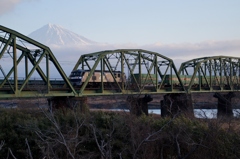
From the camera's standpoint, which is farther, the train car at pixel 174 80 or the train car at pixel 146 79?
the train car at pixel 174 80

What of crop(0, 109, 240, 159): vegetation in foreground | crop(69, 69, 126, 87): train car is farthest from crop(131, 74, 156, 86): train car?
crop(0, 109, 240, 159): vegetation in foreground

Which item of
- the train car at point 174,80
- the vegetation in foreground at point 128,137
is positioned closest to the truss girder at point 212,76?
the train car at point 174,80

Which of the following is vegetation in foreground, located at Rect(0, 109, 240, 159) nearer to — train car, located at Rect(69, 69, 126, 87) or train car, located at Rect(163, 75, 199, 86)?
train car, located at Rect(69, 69, 126, 87)

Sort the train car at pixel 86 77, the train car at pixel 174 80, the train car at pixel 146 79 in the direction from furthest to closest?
the train car at pixel 174 80, the train car at pixel 146 79, the train car at pixel 86 77

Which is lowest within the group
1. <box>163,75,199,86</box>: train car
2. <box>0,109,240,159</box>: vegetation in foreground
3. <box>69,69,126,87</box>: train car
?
<box>0,109,240,159</box>: vegetation in foreground

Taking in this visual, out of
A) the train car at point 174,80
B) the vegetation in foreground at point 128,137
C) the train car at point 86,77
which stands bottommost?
the vegetation in foreground at point 128,137

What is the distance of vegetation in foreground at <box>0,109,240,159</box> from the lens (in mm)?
19625

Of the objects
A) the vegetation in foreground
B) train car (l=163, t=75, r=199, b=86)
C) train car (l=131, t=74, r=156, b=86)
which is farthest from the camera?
train car (l=163, t=75, r=199, b=86)

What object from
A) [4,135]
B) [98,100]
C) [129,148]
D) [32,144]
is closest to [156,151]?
[129,148]

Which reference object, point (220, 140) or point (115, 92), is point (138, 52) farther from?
point (220, 140)

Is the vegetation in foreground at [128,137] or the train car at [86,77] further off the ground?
the train car at [86,77]

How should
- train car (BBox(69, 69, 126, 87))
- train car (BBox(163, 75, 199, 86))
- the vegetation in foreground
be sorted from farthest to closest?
1. train car (BBox(163, 75, 199, 86))
2. train car (BBox(69, 69, 126, 87))
3. the vegetation in foreground

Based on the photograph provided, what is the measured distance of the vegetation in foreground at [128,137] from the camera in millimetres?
19625

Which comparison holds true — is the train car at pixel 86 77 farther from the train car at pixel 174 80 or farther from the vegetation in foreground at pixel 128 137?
the vegetation in foreground at pixel 128 137
